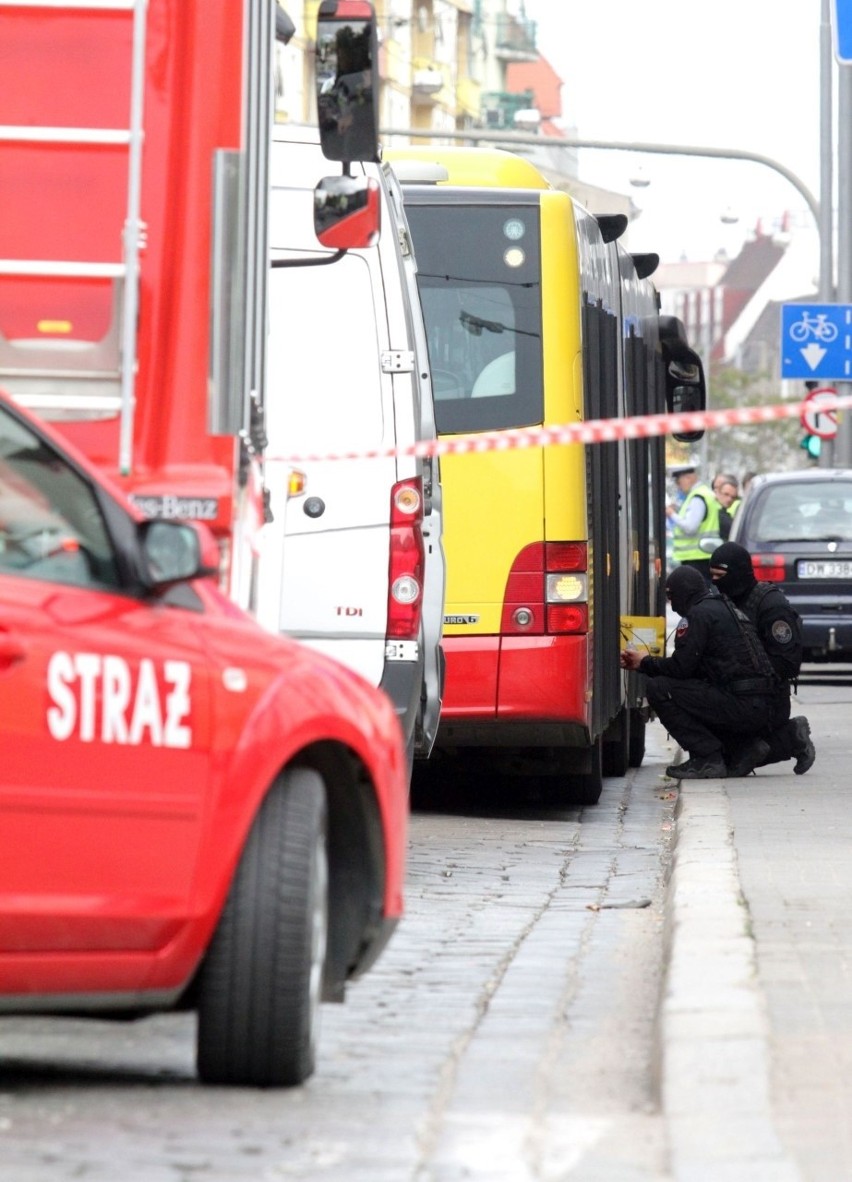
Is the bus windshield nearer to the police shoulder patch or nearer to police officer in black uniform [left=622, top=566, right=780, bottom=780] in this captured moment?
police officer in black uniform [left=622, top=566, right=780, bottom=780]

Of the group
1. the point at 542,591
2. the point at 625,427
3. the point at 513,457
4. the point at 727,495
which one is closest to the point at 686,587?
the point at 542,591

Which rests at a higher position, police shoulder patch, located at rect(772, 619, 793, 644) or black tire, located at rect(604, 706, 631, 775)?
police shoulder patch, located at rect(772, 619, 793, 644)

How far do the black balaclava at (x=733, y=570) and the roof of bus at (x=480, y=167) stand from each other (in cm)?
241

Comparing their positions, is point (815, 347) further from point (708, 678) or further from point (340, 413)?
point (340, 413)

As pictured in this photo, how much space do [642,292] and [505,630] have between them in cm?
498

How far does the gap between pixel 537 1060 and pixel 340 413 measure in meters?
4.17

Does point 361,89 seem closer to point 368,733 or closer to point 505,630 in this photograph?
point 368,733

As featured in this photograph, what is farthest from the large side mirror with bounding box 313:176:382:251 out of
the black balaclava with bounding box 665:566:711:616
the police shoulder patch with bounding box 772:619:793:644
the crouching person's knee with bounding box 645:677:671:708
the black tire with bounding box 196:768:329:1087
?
the police shoulder patch with bounding box 772:619:793:644

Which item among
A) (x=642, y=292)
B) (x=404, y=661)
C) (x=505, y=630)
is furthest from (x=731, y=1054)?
(x=642, y=292)

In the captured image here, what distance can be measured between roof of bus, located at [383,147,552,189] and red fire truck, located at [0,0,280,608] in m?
5.25

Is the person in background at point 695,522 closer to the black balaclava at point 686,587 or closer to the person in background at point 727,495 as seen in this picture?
the person in background at point 727,495

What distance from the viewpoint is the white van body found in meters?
9.94

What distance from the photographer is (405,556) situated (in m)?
10.1

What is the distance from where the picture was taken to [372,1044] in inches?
254
